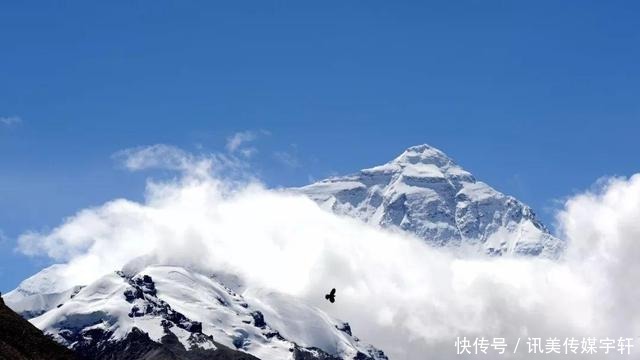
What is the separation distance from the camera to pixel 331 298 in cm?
16112

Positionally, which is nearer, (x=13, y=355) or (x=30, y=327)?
(x=13, y=355)

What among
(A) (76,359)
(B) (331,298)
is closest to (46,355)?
(A) (76,359)

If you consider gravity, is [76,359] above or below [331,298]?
below

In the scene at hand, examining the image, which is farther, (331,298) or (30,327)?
(30,327)

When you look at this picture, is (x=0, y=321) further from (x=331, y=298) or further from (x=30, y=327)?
(x=331, y=298)

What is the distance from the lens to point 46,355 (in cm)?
17050

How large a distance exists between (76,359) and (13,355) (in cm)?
1496

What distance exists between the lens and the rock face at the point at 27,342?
167 metres

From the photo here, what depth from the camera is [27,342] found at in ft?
560

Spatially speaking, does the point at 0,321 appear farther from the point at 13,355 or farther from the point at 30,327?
the point at 13,355

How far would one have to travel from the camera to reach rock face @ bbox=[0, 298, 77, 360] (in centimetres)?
16674

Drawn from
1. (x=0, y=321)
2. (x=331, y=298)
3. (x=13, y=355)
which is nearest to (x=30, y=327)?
(x=0, y=321)

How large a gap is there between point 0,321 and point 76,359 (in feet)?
46.7

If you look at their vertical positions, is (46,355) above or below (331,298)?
below
